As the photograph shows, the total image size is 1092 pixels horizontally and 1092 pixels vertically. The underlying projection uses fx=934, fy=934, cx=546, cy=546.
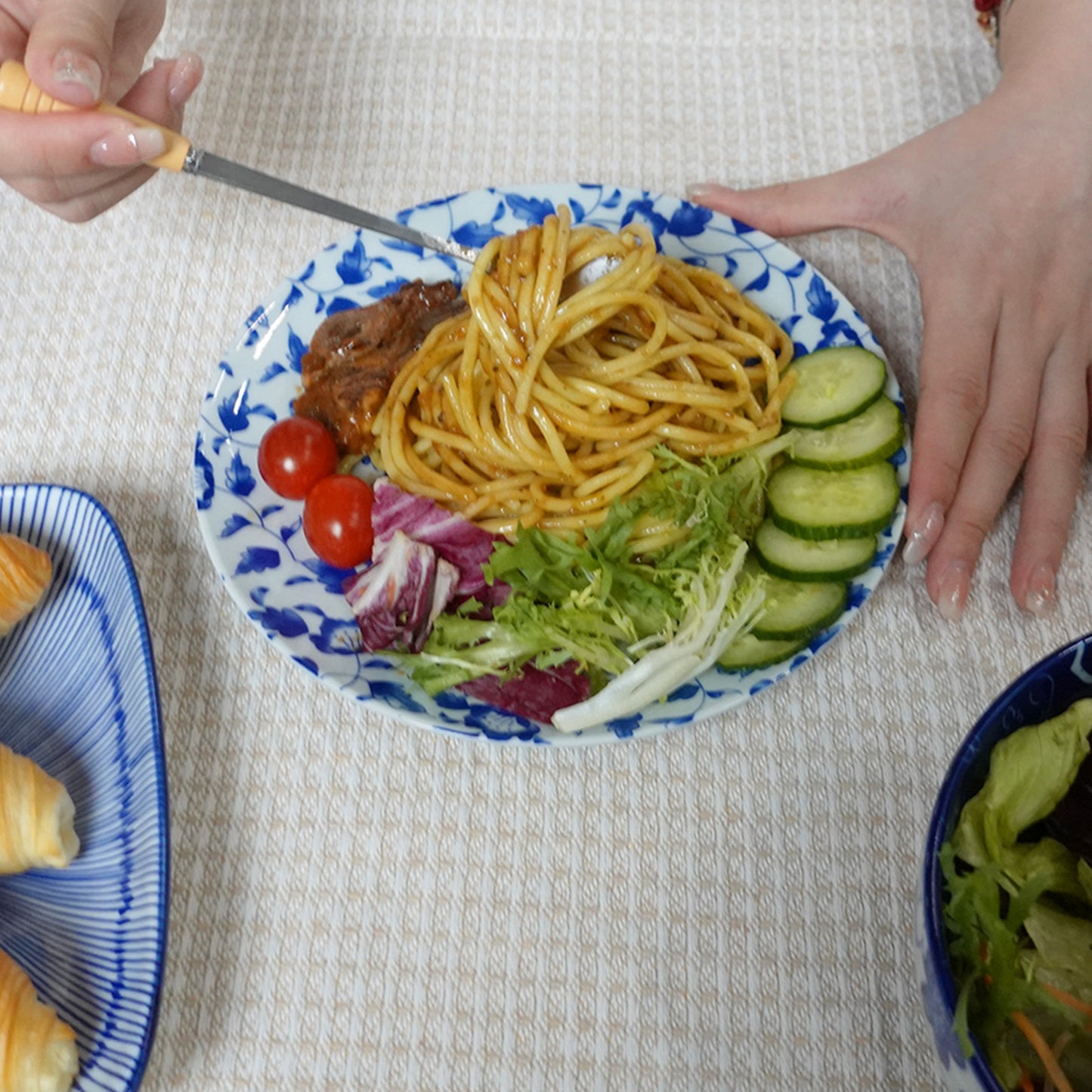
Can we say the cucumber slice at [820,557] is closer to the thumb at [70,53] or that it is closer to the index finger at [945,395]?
the index finger at [945,395]

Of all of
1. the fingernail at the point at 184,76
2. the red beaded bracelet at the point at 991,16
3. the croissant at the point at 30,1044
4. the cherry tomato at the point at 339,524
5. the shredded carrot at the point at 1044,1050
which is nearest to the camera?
the shredded carrot at the point at 1044,1050

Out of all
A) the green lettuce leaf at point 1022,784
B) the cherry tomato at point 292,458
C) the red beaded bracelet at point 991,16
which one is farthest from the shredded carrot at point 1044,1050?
the red beaded bracelet at point 991,16

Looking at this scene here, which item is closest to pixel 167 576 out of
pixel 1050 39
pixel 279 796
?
pixel 279 796

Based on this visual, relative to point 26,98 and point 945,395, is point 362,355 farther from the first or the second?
point 945,395

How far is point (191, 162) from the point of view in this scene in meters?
1.55

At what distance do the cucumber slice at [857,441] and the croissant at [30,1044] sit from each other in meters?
1.43

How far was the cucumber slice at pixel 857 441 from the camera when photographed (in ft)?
5.43

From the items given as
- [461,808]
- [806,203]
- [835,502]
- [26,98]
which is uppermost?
[26,98]

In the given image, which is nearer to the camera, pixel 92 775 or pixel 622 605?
pixel 92 775

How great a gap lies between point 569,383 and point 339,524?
0.54m

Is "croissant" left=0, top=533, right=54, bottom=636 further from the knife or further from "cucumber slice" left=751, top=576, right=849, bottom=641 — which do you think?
"cucumber slice" left=751, top=576, right=849, bottom=641

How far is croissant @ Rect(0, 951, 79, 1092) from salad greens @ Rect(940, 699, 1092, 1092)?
1.05 meters

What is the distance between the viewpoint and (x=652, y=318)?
1882 millimetres

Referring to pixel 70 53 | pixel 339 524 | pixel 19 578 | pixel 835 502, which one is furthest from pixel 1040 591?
pixel 70 53
